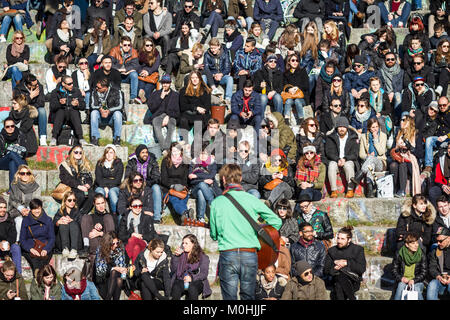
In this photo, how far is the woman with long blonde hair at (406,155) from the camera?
51.5 ft

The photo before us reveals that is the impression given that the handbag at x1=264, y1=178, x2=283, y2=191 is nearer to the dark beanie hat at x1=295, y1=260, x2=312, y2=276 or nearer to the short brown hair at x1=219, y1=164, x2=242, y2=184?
the dark beanie hat at x1=295, y1=260, x2=312, y2=276

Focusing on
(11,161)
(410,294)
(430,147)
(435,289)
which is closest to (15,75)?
(11,161)

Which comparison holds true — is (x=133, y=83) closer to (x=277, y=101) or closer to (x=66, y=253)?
(x=277, y=101)

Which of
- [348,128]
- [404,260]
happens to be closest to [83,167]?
[348,128]

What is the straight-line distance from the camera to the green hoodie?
10.5m

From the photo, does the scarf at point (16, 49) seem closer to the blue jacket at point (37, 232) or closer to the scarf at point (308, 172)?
the blue jacket at point (37, 232)

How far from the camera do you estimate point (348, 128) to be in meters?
16.1

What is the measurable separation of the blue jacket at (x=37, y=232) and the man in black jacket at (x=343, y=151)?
15.2 feet

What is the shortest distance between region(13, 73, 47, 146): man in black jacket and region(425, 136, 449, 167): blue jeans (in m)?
6.72

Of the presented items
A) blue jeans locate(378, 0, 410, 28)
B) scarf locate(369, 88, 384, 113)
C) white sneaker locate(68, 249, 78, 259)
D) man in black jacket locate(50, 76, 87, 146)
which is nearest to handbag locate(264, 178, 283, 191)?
scarf locate(369, 88, 384, 113)

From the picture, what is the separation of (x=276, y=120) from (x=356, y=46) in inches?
124

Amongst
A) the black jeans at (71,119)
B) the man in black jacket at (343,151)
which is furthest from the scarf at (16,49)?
the man in black jacket at (343,151)

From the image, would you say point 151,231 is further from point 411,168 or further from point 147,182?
point 411,168

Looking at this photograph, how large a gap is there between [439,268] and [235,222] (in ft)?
14.7
